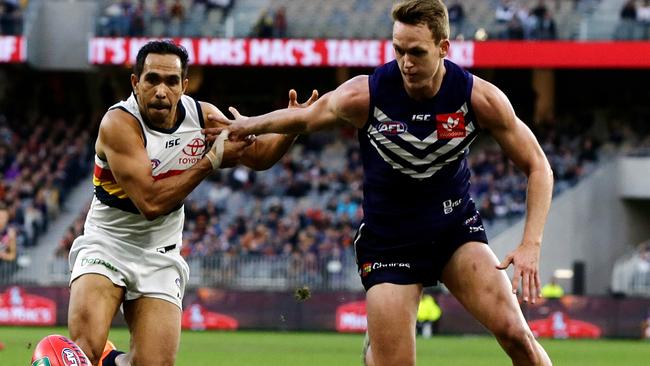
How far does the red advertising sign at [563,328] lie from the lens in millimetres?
27812

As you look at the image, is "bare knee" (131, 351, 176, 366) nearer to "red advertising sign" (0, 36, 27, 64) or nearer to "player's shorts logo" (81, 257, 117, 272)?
"player's shorts logo" (81, 257, 117, 272)

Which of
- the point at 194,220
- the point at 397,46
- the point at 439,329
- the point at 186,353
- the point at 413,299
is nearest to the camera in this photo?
the point at 397,46

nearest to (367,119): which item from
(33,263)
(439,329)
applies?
(439,329)

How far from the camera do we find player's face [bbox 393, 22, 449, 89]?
28.0 feet

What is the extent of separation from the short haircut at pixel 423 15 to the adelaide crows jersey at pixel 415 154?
417 mm

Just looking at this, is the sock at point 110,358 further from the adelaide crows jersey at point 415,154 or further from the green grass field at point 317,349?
the green grass field at point 317,349

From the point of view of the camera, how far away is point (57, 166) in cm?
3491

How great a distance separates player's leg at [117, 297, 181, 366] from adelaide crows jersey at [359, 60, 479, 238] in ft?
4.88

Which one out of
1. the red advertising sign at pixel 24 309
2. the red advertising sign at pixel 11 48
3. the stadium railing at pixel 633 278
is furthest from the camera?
the red advertising sign at pixel 11 48

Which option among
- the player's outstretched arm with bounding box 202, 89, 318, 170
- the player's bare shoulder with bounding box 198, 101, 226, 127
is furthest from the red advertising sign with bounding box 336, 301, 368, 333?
the player's bare shoulder with bounding box 198, 101, 226, 127

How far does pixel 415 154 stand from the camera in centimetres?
893

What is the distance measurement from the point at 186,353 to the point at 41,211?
13.1 m

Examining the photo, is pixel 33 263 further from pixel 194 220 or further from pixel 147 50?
pixel 147 50

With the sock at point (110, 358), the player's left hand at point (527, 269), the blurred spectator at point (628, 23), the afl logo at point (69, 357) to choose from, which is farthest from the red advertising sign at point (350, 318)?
the player's left hand at point (527, 269)
